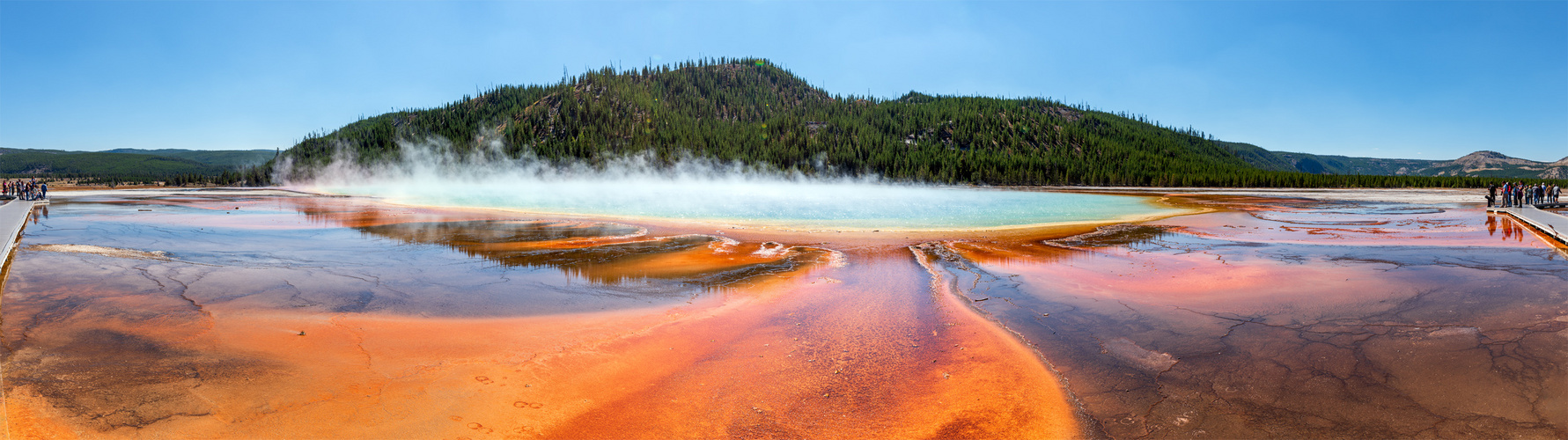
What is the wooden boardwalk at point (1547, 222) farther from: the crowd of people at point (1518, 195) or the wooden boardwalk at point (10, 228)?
the wooden boardwalk at point (10, 228)

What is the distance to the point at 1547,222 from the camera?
19.5 metres

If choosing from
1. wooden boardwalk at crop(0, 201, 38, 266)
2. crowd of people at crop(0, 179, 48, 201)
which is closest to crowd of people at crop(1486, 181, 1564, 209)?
wooden boardwalk at crop(0, 201, 38, 266)

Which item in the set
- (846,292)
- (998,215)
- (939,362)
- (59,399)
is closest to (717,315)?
(846,292)

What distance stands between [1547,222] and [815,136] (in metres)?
110

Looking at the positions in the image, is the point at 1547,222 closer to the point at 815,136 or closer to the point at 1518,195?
the point at 1518,195

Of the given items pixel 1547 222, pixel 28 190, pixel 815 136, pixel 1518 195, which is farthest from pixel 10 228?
pixel 815 136

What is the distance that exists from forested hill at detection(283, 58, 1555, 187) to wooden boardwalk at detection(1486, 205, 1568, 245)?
79.2 metres

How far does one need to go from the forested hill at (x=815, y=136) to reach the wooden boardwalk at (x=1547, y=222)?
260 feet

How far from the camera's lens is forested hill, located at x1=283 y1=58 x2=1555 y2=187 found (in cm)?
10825

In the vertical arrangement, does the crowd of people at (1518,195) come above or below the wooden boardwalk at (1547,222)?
above

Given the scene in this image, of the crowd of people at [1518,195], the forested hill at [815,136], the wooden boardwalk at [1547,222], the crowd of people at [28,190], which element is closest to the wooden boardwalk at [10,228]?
the crowd of people at [28,190]

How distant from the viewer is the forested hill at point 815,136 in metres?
108

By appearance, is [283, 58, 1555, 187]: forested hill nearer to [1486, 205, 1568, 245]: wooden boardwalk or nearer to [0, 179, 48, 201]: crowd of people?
[0, 179, 48, 201]: crowd of people

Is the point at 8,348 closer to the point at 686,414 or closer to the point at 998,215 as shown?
the point at 686,414
